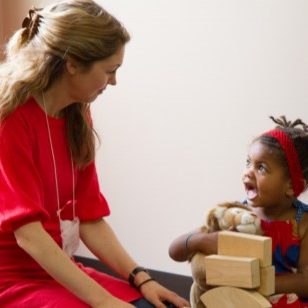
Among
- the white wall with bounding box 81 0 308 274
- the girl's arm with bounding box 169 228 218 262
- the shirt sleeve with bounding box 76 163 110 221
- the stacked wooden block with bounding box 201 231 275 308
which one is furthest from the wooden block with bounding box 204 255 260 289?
the white wall with bounding box 81 0 308 274

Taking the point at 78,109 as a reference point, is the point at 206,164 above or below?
below

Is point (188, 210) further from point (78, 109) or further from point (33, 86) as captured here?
point (33, 86)

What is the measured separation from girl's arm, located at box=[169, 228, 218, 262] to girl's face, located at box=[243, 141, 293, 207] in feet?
0.61

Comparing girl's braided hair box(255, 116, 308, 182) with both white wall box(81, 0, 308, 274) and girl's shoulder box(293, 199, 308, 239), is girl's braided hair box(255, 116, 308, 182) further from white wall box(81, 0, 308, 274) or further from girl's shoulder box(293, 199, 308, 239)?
white wall box(81, 0, 308, 274)

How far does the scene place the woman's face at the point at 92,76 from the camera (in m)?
1.31

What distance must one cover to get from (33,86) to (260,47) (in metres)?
1.08

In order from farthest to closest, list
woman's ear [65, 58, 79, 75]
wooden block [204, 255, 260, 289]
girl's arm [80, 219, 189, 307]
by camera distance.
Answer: girl's arm [80, 219, 189, 307]
woman's ear [65, 58, 79, 75]
wooden block [204, 255, 260, 289]

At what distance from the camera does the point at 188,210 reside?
2.43 meters

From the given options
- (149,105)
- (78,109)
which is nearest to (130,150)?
(149,105)

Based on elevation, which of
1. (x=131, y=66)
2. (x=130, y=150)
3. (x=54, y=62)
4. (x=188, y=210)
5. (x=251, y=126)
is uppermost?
(x=54, y=62)

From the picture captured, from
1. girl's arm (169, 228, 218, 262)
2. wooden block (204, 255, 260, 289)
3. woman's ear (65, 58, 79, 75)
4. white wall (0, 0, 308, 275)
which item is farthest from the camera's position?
white wall (0, 0, 308, 275)

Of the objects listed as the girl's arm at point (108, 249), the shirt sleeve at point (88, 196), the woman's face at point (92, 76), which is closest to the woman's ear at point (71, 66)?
the woman's face at point (92, 76)

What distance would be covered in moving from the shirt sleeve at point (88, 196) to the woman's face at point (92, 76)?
21 centimetres

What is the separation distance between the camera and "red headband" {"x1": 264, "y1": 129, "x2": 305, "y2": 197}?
1.36 meters
